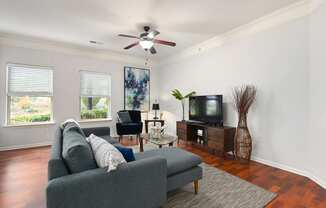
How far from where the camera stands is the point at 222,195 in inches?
87.3

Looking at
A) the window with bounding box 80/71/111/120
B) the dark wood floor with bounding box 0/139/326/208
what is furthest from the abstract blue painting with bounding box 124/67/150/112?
the dark wood floor with bounding box 0/139/326/208

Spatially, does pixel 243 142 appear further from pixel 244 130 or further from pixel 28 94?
pixel 28 94

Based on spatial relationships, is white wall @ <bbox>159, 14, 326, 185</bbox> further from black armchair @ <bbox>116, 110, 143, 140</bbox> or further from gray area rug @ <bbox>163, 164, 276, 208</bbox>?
black armchair @ <bbox>116, 110, 143, 140</bbox>

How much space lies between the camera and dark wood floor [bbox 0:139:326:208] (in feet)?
6.88

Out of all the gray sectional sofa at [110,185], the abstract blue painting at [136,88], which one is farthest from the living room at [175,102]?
the abstract blue painting at [136,88]

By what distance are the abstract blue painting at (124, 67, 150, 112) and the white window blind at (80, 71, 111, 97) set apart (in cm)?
64

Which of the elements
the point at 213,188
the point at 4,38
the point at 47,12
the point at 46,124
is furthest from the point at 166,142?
the point at 4,38

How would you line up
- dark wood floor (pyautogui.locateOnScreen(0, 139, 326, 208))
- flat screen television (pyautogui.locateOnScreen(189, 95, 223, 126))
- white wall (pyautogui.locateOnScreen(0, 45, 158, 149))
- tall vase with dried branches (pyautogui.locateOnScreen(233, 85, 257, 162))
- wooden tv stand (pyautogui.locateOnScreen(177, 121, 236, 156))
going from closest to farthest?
dark wood floor (pyautogui.locateOnScreen(0, 139, 326, 208)) → tall vase with dried branches (pyautogui.locateOnScreen(233, 85, 257, 162)) → wooden tv stand (pyautogui.locateOnScreen(177, 121, 236, 156)) → flat screen television (pyautogui.locateOnScreen(189, 95, 223, 126)) → white wall (pyautogui.locateOnScreen(0, 45, 158, 149))

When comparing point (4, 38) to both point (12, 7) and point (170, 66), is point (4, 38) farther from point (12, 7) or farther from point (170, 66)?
point (170, 66)

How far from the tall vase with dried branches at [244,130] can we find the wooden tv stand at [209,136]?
20 centimetres

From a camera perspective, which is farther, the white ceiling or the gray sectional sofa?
the white ceiling

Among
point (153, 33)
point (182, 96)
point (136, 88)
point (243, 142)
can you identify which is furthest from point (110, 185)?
point (136, 88)

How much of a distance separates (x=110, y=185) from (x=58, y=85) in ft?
14.4

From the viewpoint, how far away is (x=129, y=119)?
17.7 feet
